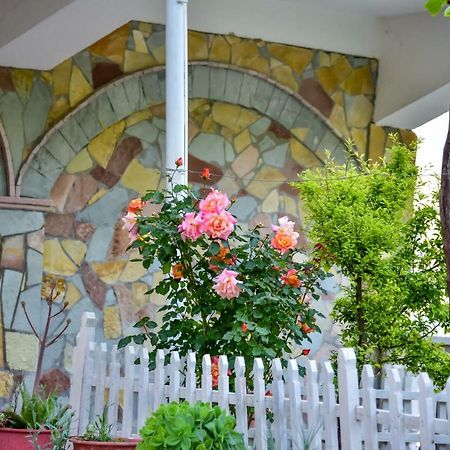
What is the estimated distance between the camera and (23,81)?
8.10 metres

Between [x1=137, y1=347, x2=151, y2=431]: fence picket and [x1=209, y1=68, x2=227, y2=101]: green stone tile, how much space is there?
4.08 m

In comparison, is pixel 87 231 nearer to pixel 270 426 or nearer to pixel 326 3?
pixel 326 3

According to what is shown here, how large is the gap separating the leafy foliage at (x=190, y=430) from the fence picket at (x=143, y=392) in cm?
108

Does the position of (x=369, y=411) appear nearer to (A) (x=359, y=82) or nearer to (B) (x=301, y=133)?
(B) (x=301, y=133)

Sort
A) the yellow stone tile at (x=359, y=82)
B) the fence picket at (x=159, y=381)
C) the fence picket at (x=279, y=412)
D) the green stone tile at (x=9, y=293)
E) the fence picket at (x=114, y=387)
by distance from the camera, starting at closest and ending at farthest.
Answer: the fence picket at (x=279, y=412) → the fence picket at (x=159, y=381) → the fence picket at (x=114, y=387) → the green stone tile at (x=9, y=293) → the yellow stone tile at (x=359, y=82)

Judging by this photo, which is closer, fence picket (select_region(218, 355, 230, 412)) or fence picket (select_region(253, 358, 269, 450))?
fence picket (select_region(253, 358, 269, 450))

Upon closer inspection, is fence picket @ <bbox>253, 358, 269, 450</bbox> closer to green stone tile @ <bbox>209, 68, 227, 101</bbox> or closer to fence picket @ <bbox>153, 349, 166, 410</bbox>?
fence picket @ <bbox>153, 349, 166, 410</bbox>

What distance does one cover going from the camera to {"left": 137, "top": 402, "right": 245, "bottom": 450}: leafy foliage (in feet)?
12.4

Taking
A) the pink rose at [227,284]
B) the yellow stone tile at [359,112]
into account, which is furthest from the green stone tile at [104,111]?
the pink rose at [227,284]

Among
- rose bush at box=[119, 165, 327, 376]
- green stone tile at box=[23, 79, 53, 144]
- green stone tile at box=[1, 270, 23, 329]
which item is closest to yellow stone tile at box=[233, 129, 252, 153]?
green stone tile at box=[23, 79, 53, 144]

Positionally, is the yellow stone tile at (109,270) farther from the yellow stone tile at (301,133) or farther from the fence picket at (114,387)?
the fence picket at (114,387)

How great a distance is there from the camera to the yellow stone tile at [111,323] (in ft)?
27.5

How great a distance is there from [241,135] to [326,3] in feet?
4.49

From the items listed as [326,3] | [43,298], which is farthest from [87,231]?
[326,3]
